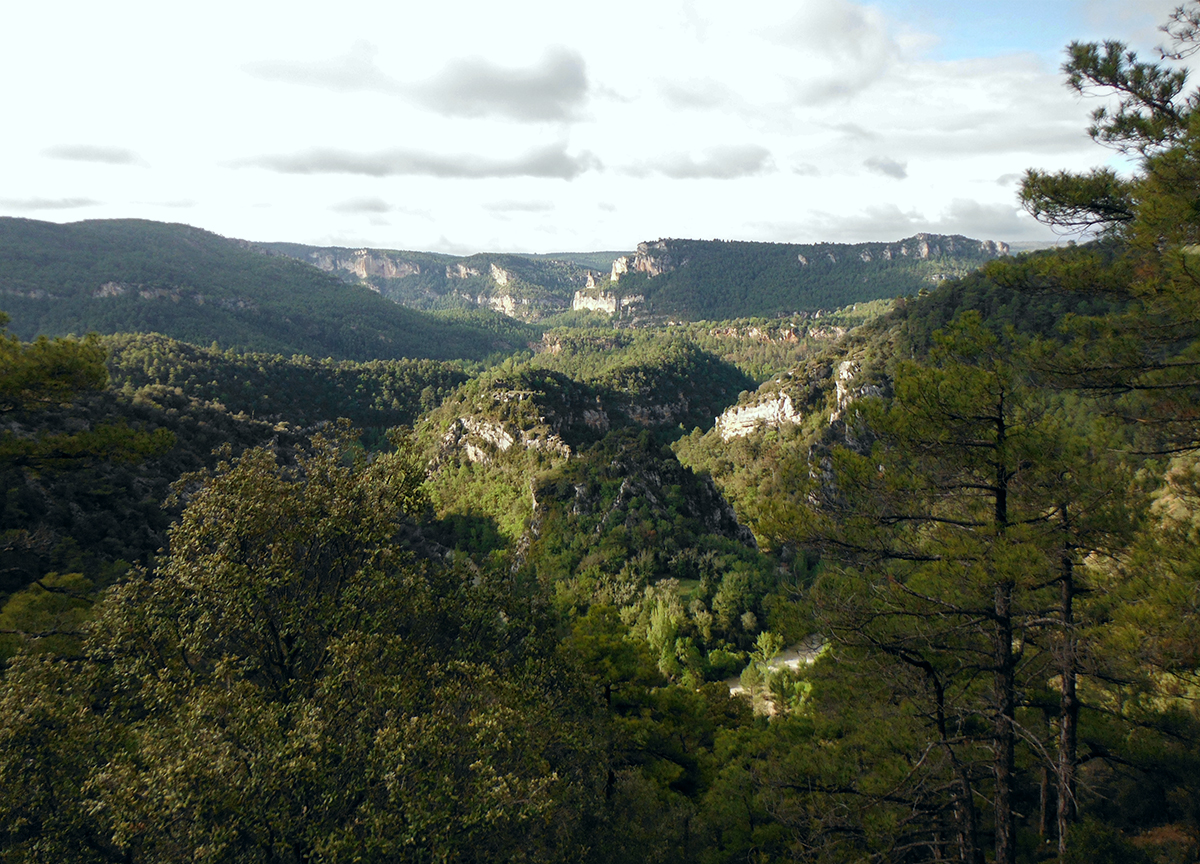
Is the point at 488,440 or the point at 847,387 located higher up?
the point at 847,387

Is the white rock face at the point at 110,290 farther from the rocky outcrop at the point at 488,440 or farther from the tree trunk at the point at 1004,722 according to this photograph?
the tree trunk at the point at 1004,722

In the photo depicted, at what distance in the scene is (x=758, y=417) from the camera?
121688 millimetres

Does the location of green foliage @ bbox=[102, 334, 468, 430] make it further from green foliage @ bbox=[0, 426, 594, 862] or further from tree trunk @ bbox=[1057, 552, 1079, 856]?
tree trunk @ bbox=[1057, 552, 1079, 856]

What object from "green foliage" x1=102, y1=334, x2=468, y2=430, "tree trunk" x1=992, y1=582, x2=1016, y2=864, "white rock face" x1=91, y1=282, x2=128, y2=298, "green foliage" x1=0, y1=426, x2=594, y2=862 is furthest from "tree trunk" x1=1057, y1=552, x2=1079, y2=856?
"white rock face" x1=91, y1=282, x2=128, y2=298

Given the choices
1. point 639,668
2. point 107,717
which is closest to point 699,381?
point 639,668

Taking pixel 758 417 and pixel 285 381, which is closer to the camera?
pixel 285 381

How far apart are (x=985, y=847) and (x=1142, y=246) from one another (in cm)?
1627

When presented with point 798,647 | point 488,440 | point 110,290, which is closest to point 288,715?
point 798,647

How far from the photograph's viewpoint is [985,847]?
55.8ft

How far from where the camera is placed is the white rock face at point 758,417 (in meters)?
117

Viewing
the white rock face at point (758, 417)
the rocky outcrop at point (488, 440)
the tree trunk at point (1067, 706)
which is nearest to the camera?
the tree trunk at point (1067, 706)

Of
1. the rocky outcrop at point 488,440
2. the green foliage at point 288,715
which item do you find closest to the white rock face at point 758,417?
the rocky outcrop at point 488,440

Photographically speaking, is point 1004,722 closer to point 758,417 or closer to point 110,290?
point 758,417

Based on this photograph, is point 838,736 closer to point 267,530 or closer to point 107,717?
point 267,530
